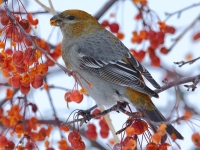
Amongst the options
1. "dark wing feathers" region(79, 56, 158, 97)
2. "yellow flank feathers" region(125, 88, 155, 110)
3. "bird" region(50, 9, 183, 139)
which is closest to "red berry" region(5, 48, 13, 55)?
"bird" region(50, 9, 183, 139)

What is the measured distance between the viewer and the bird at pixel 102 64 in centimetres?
276

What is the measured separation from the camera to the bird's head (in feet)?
10.6

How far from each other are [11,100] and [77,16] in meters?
1.00

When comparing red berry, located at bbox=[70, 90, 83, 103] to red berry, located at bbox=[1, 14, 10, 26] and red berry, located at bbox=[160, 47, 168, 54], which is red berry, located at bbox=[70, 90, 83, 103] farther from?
red berry, located at bbox=[160, 47, 168, 54]

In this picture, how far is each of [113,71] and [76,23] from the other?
639 millimetres

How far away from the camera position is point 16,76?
2.30m

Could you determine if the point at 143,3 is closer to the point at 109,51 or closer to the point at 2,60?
the point at 109,51

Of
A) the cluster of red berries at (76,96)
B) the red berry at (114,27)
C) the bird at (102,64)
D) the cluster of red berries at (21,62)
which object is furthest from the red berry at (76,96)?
the red berry at (114,27)

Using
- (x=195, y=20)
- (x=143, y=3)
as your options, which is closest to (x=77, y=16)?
(x=143, y=3)

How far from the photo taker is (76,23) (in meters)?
3.37

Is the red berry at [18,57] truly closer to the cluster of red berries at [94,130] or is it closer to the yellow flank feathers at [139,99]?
the yellow flank feathers at [139,99]

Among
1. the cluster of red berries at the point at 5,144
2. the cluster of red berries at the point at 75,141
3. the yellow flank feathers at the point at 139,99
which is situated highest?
the yellow flank feathers at the point at 139,99

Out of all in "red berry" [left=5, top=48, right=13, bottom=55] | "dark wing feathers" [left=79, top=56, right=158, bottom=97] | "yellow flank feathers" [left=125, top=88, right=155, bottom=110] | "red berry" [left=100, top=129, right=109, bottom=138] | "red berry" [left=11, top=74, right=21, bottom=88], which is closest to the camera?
"red berry" [left=11, top=74, right=21, bottom=88]

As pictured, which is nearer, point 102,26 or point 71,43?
point 71,43
